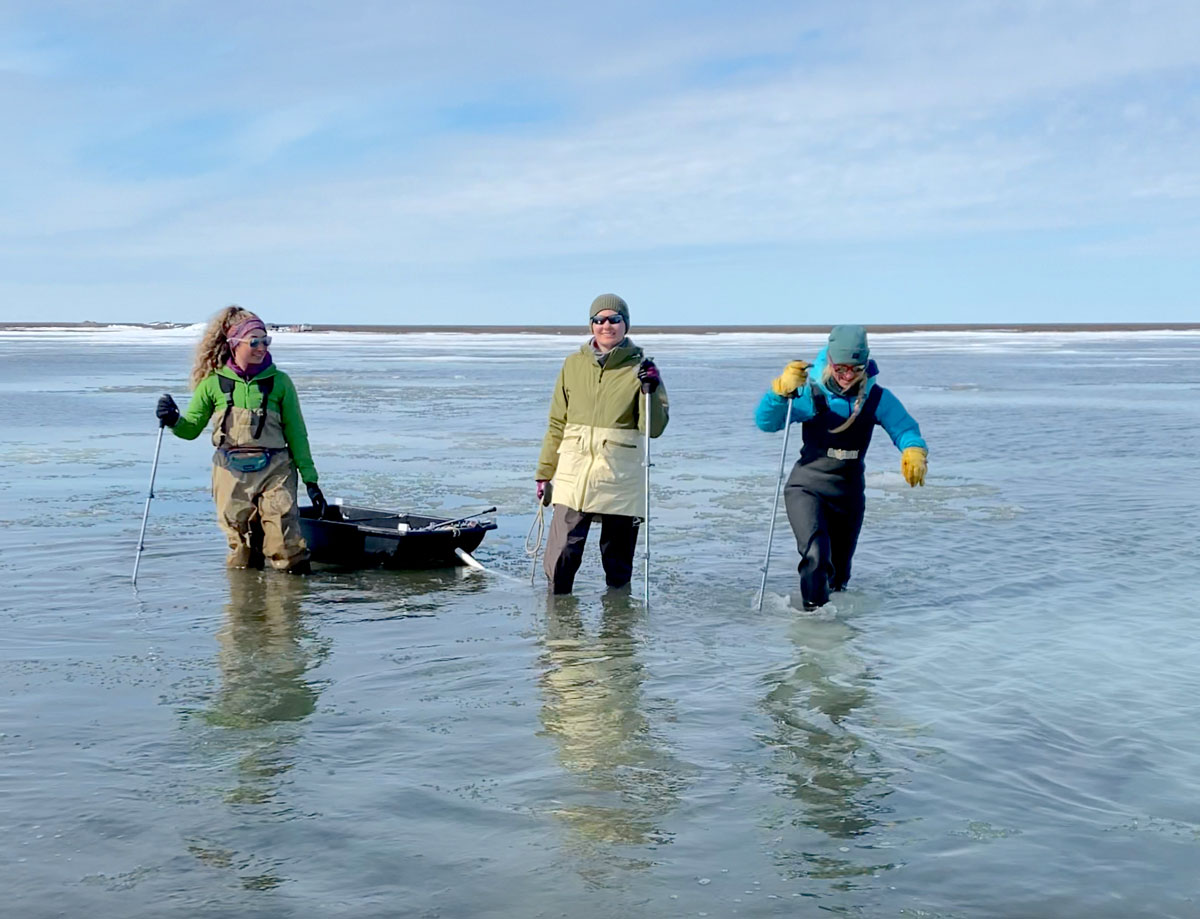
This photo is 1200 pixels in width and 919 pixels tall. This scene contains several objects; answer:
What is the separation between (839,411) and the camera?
7.76 m

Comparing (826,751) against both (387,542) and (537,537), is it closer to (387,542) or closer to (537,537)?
(537,537)

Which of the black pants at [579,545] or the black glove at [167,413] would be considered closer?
the black pants at [579,545]

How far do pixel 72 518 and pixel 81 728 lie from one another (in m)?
6.27

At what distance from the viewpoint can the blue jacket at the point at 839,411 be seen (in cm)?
764

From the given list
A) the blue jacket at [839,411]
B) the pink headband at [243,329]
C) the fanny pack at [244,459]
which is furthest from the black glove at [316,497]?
the blue jacket at [839,411]

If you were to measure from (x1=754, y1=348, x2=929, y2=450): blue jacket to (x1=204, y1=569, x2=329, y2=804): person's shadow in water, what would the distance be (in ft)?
9.74

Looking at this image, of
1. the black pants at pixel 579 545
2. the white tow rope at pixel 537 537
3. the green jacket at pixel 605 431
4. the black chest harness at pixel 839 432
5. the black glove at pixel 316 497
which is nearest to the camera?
the black chest harness at pixel 839 432

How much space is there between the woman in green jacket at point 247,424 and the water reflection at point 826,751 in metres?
3.68

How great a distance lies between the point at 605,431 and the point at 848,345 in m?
1.58

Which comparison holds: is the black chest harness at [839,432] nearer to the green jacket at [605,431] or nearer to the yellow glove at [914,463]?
A: the yellow glove at [914,463]

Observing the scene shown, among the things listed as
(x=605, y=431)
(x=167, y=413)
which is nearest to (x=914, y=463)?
(x=605, y=431)

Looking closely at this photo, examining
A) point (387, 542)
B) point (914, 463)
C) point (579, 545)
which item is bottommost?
point (387, 542)

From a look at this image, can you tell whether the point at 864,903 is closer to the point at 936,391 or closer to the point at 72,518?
the point at 72,518

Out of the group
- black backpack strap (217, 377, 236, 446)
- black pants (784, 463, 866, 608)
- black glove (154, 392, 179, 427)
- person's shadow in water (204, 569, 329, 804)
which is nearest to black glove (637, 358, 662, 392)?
black pants (784, 463, 866, 608)
